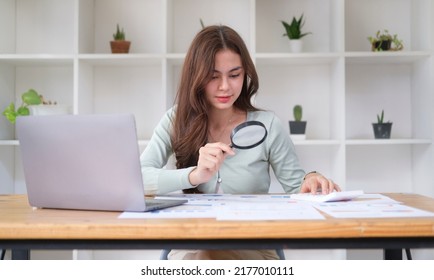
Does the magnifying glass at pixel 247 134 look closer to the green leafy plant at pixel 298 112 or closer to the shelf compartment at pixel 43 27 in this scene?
the green leafy plant at pixel 298 112

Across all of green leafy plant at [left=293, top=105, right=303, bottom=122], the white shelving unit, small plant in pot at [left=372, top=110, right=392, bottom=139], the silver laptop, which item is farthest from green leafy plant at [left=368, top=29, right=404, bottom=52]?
the silver laptop

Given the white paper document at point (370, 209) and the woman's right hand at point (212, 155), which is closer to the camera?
the white paper document at point (370, 209)

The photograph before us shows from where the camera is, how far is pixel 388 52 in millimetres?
2828

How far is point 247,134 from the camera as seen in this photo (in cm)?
145

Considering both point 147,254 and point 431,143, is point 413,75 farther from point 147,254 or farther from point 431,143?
point 147,254

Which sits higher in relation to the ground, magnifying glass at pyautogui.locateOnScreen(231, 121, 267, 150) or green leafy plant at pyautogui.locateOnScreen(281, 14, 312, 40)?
green leafy plant at pyautogui.locateOnScreen(281, 14, 312, 40)

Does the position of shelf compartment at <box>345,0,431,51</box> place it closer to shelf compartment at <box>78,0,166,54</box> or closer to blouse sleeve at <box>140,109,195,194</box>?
shelf compartment at <box>78,0,166,54</box>

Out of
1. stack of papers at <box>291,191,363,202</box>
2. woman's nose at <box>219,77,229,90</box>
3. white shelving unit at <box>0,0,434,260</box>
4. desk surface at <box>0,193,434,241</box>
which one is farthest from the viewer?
white shelving unit at <box>0,0,434,260</box>

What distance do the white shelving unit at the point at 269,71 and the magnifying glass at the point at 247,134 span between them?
5.21 feet

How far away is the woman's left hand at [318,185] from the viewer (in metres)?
1.54

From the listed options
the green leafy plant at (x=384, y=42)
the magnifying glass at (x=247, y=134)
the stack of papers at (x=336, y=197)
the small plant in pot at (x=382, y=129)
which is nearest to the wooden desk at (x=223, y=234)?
the stack of papers at (x=336, y=197)

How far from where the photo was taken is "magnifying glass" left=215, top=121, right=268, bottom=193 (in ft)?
4.66

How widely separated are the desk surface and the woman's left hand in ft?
1.76
